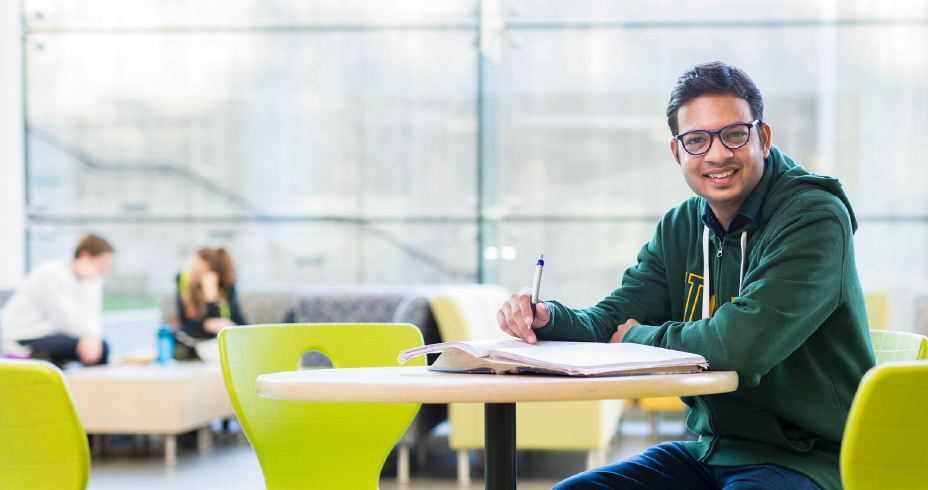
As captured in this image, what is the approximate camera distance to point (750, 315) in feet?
4.56

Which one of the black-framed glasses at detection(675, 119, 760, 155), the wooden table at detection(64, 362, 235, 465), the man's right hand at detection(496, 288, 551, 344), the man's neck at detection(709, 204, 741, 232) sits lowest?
the wooden table at detection(64, 362, 235, 465)

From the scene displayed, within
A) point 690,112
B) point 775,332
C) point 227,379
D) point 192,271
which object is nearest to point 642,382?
point 775,332

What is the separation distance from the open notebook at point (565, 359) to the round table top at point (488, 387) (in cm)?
2

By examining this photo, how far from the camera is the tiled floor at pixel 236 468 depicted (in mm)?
4016

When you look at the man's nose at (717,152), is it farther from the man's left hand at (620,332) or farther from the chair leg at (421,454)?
the chair leg at (421,454)

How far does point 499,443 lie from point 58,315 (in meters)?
4.45

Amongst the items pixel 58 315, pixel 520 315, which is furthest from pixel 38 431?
pixel 58 315

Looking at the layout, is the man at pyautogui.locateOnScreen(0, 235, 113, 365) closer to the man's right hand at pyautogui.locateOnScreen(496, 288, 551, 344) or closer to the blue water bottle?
the blue water bottle

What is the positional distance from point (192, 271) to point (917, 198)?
461cm

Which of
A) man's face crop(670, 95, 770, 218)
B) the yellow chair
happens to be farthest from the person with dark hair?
man's face crop(670, 95, 770, 218)

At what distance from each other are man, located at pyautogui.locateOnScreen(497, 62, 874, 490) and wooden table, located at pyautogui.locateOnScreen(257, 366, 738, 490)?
15cm

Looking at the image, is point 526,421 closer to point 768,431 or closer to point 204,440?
point 204,440

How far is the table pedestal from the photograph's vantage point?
1.43m

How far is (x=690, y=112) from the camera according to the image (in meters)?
1.67
